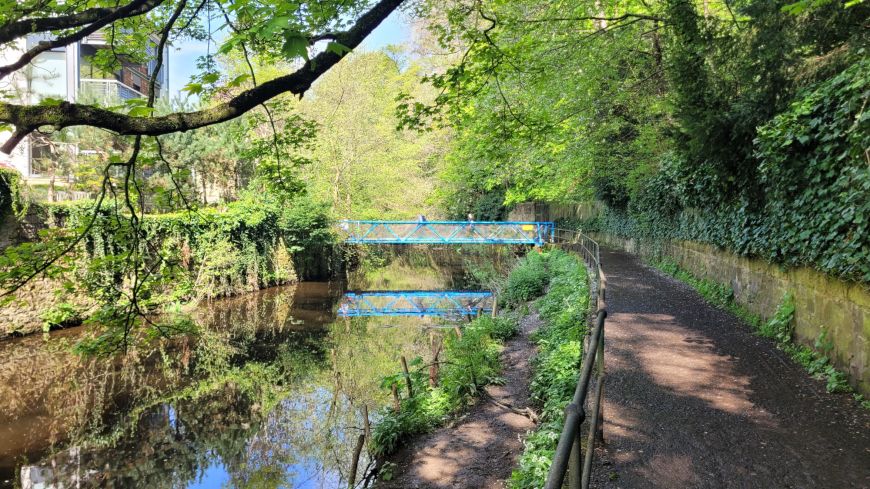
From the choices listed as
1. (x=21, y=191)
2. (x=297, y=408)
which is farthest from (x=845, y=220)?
(x=21, y=191)

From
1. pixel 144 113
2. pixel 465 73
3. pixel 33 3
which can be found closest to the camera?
pixel 144 113

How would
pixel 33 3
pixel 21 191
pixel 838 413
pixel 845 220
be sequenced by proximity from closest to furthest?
pixel 33 3
pixel 838 413
pixel 845 220
pixel 21 191

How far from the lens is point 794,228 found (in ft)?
21.8

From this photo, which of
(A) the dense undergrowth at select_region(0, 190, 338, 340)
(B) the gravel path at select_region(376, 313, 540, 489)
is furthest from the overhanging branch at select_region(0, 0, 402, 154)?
(B) the gravel path at select_region(376, 313, 540, 489)

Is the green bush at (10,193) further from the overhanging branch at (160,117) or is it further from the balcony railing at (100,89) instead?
the overhanging branch at (160,117)

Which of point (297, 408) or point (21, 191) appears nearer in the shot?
point (297, 408)

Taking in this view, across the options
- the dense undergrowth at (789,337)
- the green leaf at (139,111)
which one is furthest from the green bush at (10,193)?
the dense undergrowth at (789,337)

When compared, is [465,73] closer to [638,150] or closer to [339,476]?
[339,476]

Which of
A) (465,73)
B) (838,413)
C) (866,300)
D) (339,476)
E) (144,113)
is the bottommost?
(339,476)

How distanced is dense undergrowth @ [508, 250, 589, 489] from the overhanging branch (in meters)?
3.50

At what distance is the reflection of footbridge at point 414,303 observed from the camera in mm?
19406

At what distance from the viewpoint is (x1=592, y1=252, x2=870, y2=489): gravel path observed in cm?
384

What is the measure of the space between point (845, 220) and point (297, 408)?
8957 mm

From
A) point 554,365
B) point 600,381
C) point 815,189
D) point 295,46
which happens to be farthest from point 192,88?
point 815,189
